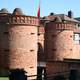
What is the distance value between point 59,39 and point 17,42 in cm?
734

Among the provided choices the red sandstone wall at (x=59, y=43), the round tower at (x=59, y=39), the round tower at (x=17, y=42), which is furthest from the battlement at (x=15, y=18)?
the red sandstone wall at (x=59, y=43)

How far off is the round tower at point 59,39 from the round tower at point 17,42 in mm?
6317

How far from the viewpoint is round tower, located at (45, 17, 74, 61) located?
94.3 feet

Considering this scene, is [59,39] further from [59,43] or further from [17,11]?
[17,11]

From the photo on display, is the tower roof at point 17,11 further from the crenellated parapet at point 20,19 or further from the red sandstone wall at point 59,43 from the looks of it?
the red sandstone wall at point 59,43

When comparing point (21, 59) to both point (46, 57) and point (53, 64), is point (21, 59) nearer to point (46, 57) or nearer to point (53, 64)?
point (53, 64)

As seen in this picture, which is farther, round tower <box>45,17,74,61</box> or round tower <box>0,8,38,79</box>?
round tower <box>45,17,74,61</box>

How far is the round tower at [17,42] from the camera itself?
73.5 ft

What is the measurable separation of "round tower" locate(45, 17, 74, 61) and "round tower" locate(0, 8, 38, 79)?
6.32 meters

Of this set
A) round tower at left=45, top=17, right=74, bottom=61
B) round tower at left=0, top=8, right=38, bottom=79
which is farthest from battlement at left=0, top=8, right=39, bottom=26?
round tower at left=45, top=17, right=74, bottom=61

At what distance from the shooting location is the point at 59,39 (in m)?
28.8

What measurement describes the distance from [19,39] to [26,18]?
5.83 ft

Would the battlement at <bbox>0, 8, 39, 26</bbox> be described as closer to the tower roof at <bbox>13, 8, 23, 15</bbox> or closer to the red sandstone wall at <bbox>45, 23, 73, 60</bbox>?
the tower roof at <bbox>13, 8, 23, 15</bbox>

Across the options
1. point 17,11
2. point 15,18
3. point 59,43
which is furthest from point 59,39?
point 15,18
